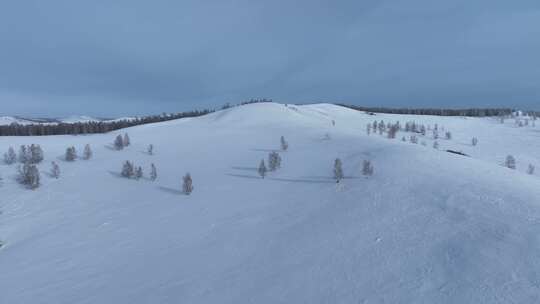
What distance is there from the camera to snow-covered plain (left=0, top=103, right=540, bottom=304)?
946cm

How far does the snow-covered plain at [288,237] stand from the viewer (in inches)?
372

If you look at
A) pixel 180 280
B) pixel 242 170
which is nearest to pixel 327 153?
pixel 242 170

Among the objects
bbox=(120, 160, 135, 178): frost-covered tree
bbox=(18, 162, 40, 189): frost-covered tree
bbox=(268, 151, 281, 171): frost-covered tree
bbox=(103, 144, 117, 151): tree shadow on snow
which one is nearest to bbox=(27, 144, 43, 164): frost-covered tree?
bbox=(18, 162, 40, 189): frost-covered tree

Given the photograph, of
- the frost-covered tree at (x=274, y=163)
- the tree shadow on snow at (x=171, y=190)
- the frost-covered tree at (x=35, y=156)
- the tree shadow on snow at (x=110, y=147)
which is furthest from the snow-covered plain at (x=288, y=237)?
the tree shadow on snow at (x=110, y=147)

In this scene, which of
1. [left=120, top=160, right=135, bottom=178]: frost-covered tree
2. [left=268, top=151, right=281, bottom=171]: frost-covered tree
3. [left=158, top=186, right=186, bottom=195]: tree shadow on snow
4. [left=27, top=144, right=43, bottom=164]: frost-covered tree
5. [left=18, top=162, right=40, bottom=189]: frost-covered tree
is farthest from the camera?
[left=27, top=144, right=43, bottom=164]: frost-covered tree

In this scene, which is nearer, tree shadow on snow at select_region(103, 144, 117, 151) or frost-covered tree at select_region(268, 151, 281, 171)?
frost-covered tree at select_region(268, 151, 281, 171)

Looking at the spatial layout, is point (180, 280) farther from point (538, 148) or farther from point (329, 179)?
point (538, 148)

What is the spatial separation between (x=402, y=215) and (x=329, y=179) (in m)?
8.53

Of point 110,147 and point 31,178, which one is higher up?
point 110,147

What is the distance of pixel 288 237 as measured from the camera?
13.9m

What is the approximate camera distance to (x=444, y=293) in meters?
8.38

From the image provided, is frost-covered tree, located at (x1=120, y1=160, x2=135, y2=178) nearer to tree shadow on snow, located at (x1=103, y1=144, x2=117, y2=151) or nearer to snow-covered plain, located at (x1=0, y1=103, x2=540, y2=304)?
snow-covered plain, located at (x1=0, y1=103, x2=540, y2=304)

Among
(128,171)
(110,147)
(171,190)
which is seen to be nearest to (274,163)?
(171,190)

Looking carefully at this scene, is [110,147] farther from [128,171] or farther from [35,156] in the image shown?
[128,171]
